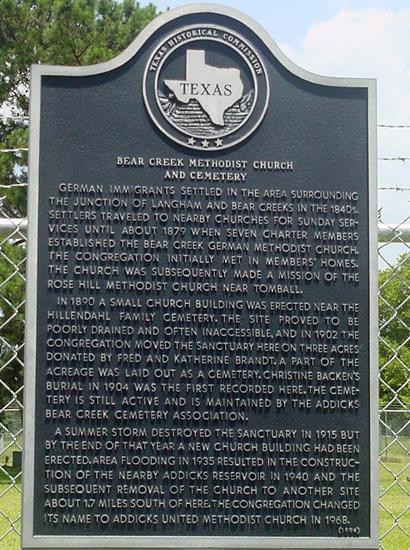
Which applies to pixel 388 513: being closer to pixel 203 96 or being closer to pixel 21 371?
pixel 203 96

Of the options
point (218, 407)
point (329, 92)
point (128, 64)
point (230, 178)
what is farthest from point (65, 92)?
point (218, 407)

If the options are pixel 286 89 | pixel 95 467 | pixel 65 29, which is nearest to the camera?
pixel 95 467

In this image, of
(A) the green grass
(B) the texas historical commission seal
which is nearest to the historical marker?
(B) the texas historical commission seal

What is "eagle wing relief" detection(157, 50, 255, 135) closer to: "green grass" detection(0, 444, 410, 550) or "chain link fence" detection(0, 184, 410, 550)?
"chain link fence" detection(0, 184, 410, 550)

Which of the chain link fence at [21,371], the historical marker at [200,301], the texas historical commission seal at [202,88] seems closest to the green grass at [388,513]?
the chain link fence at [21,371]

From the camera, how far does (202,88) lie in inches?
223

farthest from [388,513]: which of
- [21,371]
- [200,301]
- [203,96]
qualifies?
[21,371]

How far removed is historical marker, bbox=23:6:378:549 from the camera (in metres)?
5.46

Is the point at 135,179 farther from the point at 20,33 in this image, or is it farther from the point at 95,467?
the point at 20,33

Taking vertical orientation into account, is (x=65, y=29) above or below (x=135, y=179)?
above

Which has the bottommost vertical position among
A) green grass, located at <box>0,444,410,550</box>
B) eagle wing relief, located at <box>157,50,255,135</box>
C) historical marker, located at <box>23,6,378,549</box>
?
green grass, located at <box>0,444,410,550</box>

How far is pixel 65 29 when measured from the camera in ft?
71.9

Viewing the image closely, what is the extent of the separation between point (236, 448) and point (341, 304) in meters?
1.06

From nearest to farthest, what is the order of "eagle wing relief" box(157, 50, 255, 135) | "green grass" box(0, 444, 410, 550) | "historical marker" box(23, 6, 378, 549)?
"historical marker" box(23, 6, 378, 549) → "eagle wing relief" box(157, 50, 255, 135) → "green grass" box(0, 444, 410, 550)
